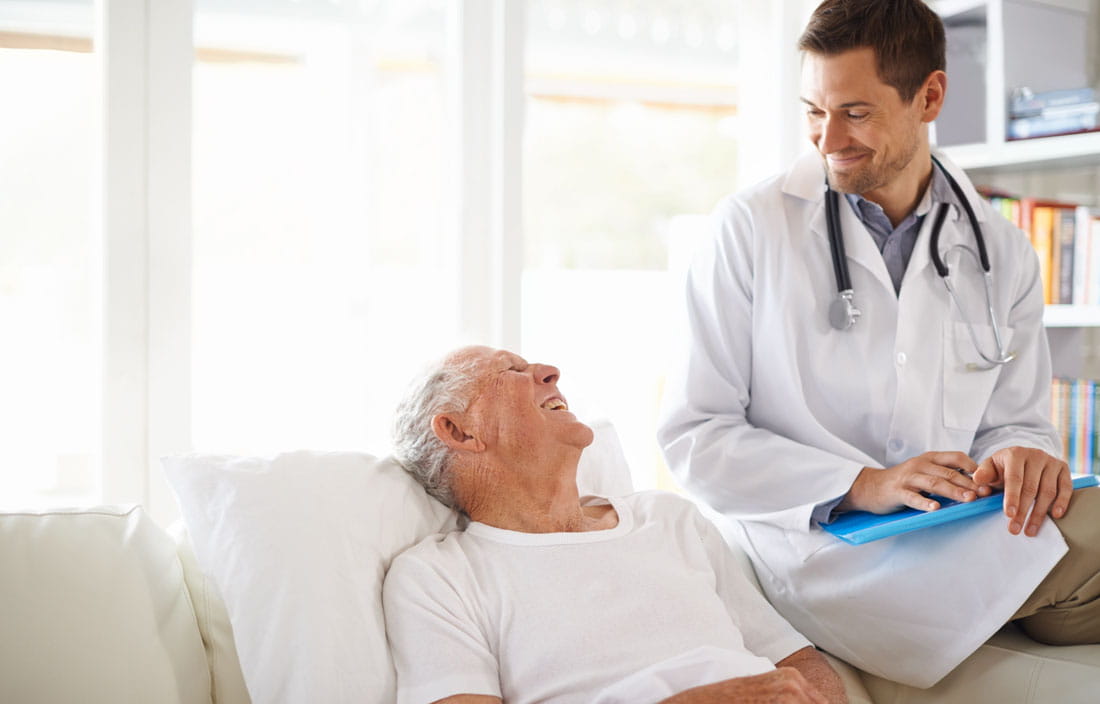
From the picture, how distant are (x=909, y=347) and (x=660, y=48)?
4.48 ft

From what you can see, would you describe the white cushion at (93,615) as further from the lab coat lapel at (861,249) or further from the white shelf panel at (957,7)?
the white shelf panel at (957,7)

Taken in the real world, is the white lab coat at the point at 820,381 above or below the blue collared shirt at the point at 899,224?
below

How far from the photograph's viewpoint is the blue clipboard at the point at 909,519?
1438 millimetres

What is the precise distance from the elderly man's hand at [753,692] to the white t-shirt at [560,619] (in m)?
0.05

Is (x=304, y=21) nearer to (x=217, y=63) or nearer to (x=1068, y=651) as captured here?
(x=217, y=63)

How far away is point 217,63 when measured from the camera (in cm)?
221

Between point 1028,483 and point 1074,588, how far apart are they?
0.56 ft

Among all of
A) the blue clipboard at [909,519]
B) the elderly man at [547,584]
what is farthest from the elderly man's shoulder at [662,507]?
the blue clipboard at [909,519]

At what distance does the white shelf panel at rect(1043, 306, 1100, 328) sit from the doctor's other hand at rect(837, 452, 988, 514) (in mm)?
1086

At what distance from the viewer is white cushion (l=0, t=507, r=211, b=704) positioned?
125 cm

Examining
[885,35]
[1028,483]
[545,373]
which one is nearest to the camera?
[1028,483]

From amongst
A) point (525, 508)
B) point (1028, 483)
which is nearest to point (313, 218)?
point (525, 508)

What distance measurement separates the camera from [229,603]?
53.9 inches

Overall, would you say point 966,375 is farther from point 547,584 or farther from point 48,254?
point 48,254
